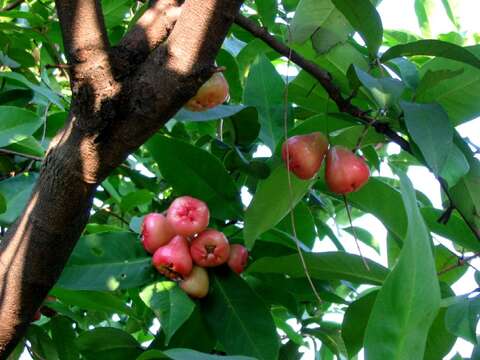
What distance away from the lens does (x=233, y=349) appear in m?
0.91

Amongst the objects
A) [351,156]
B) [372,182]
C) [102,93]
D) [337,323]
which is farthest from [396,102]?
[337,323]

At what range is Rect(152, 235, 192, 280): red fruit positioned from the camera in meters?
0.91

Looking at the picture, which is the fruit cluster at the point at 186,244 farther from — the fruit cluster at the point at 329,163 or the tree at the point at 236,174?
the fruit cluster at the point at 329,163

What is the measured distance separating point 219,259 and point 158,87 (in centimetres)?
33

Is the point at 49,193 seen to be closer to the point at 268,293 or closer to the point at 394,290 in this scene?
the point at 394,290

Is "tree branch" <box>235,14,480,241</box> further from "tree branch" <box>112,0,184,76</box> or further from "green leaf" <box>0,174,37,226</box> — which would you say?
"green leaf" <box>0,174,37,226</box>

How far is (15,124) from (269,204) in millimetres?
423

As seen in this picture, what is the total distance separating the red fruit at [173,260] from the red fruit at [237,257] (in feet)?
0.20

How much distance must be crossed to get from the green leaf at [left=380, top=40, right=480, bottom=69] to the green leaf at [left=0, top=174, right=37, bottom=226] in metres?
0.53

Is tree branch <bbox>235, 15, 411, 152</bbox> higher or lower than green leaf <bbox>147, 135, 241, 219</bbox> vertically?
higher

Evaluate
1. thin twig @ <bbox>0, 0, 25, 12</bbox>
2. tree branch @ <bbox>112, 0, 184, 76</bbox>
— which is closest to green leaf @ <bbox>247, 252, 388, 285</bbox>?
tree branch @ <bbox>112, 0, 184, 76</bbox>

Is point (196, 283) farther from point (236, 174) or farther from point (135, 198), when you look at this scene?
point (135, 198)

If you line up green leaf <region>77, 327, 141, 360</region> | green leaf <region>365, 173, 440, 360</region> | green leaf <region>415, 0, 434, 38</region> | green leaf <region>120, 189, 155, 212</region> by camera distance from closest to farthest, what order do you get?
1. green leaf <region>365, 173, 440, 360</region>
2. green leaf <region>77, 327, 141, 360</region>
3. green leaf <region>120, 189, 155, 212</region>
4. green leaf <region>415, 0, 434, 38</region>

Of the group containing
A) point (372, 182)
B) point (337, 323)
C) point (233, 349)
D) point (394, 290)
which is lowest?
point (337, 323)
